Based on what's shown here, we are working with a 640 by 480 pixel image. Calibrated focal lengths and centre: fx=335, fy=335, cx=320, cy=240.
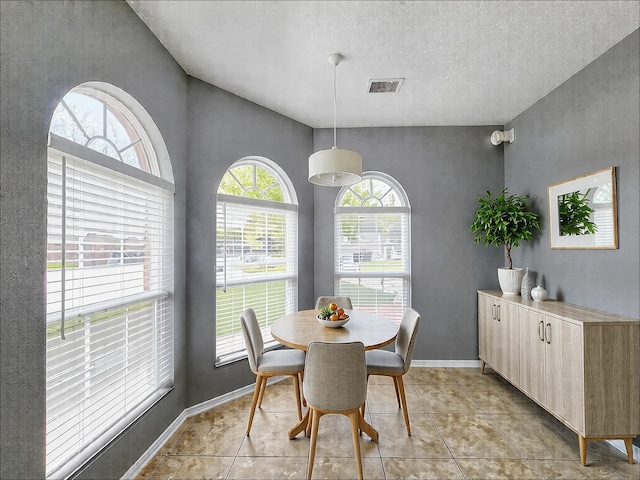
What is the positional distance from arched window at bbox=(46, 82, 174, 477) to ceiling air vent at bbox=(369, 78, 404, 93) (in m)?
1.83

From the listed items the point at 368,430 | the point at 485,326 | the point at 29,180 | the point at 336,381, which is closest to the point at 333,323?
the point at 336,381

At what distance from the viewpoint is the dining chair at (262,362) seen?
247 cm

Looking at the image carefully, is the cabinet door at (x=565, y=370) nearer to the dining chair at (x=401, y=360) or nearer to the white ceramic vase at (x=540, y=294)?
the white ceramic vase at (x=540, y=294)

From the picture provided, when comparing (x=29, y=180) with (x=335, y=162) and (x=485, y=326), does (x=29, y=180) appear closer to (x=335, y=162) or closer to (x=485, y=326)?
(x=335, y=162)

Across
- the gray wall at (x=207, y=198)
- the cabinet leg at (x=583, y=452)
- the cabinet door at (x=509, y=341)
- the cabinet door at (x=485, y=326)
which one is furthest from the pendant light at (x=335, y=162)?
the cabinet leg at (x=583, y=452)

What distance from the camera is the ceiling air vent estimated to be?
9.46 ft

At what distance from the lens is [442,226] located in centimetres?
394

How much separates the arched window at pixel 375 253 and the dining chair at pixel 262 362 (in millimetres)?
1509

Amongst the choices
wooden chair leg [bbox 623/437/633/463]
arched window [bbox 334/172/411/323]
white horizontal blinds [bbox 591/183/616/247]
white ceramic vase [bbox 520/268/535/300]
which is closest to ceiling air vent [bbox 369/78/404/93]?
arched window [bbox 334/172/411/323]

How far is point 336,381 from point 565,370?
5.55 ft

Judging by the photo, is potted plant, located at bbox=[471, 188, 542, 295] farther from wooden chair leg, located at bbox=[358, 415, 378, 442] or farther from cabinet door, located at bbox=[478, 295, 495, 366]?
wooden chair leg, located at bbox=[358, 415, 378, 442]

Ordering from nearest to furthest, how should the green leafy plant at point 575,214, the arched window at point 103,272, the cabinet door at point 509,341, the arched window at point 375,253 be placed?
1. the arched window at point 103,272
2. the green leafy plant at point 575,214
3. the cabinet door at point 509,341
4. the arched window at point 375,253

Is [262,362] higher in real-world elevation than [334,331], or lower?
lower

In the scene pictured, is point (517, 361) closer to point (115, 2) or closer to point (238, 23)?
point (238, 23)
